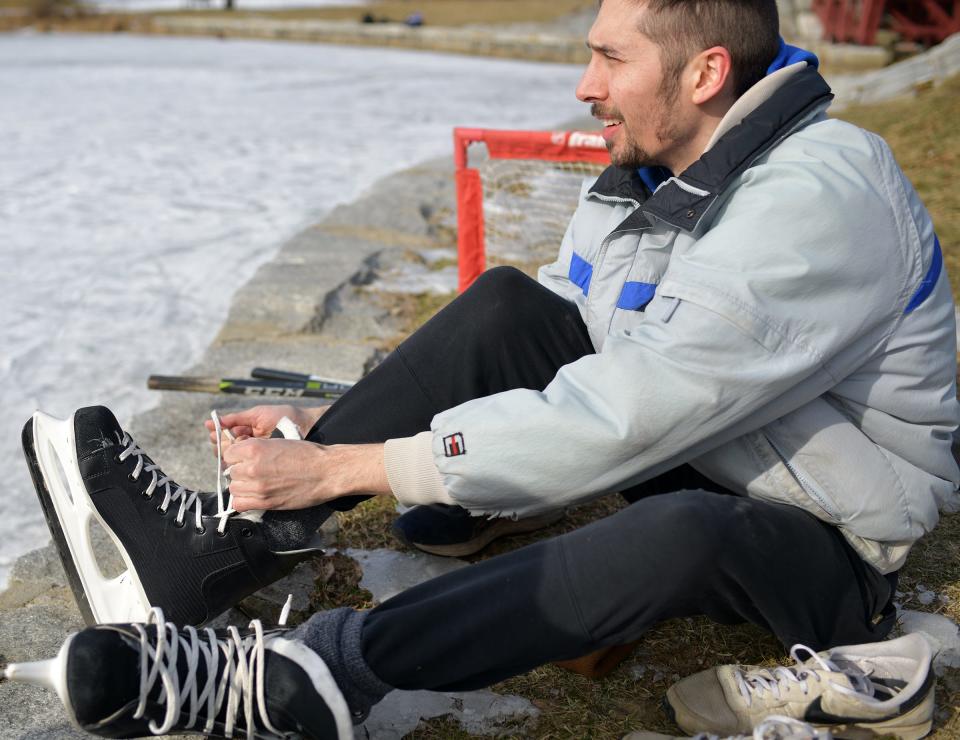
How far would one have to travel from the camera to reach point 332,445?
1.92 m

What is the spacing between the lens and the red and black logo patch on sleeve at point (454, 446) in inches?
64.3

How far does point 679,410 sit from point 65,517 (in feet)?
4.40

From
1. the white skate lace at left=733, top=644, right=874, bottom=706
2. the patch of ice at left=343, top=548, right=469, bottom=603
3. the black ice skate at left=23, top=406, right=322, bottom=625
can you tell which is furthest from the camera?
the patch of ice at left=343, top=548, right=469, bottom=603

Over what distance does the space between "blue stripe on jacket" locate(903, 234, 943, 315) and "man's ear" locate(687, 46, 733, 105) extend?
19.8 inches

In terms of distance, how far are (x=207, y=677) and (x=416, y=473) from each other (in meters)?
0.48

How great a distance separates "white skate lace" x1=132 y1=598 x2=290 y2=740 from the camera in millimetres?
1472

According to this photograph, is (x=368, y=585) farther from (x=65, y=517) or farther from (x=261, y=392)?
(x=261, y=392)

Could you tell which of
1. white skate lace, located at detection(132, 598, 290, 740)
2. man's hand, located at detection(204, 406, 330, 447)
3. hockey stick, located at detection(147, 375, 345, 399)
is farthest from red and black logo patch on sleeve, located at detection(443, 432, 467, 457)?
hockey stick, located at detection(147, 375, 345, 399)

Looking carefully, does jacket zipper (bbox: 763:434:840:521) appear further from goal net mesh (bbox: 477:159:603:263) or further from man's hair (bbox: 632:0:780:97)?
goal net mesh (bbox: 477:159:603:263)

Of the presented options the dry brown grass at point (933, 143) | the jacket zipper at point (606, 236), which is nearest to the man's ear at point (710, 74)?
the jacket zipper at point (606, 236)

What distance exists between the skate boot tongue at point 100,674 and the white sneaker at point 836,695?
0.95m

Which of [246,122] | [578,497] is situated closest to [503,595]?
[578,497]

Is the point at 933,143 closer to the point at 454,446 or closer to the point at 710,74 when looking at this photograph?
the point at 710,74

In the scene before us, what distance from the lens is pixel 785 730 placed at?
1.52 m
